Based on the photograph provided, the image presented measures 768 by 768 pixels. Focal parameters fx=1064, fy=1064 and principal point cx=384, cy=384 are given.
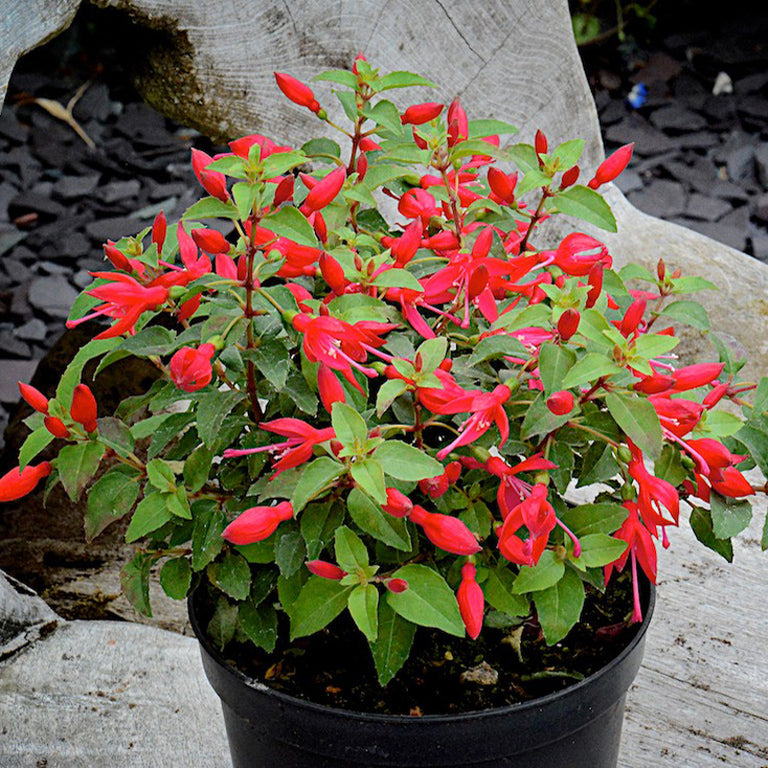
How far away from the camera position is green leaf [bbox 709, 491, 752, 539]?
864 millimetres

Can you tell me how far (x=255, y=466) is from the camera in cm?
91

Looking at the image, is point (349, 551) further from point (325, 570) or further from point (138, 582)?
point (138, 582)

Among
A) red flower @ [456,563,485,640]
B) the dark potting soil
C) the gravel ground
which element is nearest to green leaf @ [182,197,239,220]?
red flower @ [456,563,485,640]

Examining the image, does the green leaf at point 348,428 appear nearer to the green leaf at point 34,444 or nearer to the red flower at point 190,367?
the red flower at point 190,367

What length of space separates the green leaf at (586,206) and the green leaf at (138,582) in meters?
0.48

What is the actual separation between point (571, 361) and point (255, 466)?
290 mm

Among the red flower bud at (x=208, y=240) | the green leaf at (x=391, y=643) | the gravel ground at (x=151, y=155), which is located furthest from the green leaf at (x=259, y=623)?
the gravel ground at (x=151, y=155)

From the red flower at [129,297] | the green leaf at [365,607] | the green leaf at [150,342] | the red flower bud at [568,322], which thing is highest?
the red flower at [129,297]

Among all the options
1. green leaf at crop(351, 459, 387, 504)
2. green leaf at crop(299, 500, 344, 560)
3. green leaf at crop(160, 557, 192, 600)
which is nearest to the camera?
green leaf at crop(351, 459, 387, 504)

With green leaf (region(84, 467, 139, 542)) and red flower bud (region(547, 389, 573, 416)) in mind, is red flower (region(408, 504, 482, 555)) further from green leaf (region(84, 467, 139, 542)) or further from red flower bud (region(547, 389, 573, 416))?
green leaf (region(84, 467, 139, 542))

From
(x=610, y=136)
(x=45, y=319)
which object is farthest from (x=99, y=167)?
(x=610, y=136)

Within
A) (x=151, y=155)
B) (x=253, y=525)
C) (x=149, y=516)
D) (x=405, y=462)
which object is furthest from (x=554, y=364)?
(x=151, y=155)

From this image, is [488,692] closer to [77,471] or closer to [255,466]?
[255,466]

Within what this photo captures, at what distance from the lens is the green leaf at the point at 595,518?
0.87 m
